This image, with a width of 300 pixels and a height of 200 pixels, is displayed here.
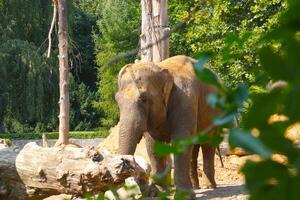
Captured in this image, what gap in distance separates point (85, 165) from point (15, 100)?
90.1ft

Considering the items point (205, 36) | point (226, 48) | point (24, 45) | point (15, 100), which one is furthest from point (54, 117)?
point (226, 48)

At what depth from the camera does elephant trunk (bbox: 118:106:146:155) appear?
26.2 feet

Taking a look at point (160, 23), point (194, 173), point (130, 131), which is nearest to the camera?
point (130, 131)

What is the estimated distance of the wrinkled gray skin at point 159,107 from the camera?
8.11m

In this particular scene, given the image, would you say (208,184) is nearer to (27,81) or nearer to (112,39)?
(27,81)

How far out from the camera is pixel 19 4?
33094 millimetres

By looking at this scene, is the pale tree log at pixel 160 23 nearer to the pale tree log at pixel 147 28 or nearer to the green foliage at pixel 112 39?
the pale tree log at pixel 147 28

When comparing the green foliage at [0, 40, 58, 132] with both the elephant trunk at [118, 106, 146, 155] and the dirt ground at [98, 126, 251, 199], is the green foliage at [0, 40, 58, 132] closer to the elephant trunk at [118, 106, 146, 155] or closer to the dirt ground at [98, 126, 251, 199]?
the dirt ground at [98, 126, 251, 199]

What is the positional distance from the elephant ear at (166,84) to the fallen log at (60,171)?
1432mm

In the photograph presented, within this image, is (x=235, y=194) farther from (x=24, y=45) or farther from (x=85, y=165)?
(x=24, y=45)

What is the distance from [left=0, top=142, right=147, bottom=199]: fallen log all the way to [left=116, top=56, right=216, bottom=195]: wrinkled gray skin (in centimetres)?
73

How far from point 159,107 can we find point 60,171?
1.59 meters

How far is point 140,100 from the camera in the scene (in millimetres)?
8227

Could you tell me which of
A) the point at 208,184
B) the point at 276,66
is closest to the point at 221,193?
the point at 208,184
